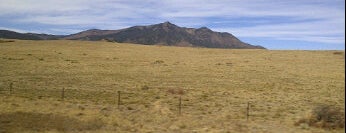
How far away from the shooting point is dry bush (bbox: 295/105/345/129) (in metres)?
18.9

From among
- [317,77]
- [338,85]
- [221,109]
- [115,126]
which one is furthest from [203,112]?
[317,77]

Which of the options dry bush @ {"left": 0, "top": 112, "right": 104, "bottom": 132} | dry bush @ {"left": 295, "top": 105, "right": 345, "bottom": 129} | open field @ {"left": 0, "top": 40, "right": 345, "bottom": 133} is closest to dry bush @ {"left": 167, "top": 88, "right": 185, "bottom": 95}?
open field @ {"left": 0, "top": 40, "right": 345, "bottom": 133}

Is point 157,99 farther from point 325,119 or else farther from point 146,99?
point 325,119

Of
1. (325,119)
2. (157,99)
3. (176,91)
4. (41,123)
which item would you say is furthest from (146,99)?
(325,119)

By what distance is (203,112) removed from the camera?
2230 centimetres

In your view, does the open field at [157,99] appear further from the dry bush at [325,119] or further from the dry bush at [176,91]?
the dry bush at [325,119]

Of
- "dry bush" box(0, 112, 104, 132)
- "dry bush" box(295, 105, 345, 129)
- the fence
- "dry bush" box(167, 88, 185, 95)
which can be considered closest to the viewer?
"dry bush" box(0, 112, 104, 132)

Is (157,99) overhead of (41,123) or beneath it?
overhead

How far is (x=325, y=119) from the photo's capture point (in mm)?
19109

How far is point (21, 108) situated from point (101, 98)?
17.8ft

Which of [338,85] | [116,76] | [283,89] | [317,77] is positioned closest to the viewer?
[283,89]

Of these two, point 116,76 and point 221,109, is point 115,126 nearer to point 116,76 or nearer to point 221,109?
point 221,109

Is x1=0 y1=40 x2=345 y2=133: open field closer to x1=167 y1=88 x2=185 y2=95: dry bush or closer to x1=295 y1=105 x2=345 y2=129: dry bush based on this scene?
x1=167 y1=88 x2=185 y2=95: dry bush

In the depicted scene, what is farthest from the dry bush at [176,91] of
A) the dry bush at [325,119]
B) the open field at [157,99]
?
the dry bush at [325,119]
